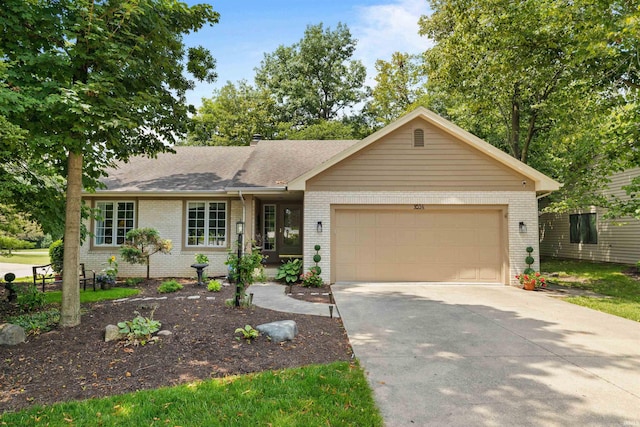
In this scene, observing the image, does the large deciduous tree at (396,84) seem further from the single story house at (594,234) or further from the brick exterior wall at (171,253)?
the brick exterior wall at (171,253)

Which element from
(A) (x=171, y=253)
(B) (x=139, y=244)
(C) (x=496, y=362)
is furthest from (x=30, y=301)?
(C) (x=496, y=362)

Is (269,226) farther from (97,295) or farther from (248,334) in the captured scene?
(248,334)

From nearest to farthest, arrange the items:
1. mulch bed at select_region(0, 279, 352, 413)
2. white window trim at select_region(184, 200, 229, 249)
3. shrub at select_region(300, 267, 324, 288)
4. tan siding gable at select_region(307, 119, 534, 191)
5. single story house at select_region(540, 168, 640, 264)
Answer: mulch bed at select_region(0, 279, 352, 413), shrub at select_region(300, 267, 324, 288), tan siding gable at select_region(307, 119, 534, 191), white window trim at select_region(184, 200, 229, 249), single story house at select_region(540, 168, 640, 264)

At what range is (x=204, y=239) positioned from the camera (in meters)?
11.9

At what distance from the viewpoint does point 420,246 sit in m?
10.7

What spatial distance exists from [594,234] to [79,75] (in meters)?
19.7

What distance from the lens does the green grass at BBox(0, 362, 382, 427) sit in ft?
9.95

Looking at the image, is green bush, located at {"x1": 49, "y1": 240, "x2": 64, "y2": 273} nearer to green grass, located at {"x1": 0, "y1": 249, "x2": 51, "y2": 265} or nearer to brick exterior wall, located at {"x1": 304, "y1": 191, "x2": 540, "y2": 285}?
brick exterior wall, located at {"x1": 304, "y1": 191, "x2": 540, "y2": 285}

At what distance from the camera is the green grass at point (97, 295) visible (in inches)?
311

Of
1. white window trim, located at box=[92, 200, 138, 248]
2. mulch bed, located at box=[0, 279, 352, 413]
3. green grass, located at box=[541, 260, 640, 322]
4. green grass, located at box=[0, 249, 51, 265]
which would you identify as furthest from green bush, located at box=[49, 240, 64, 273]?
green grass, located at box=[541, 260, 640, 322]

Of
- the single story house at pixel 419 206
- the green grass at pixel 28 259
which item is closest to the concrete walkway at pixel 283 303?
the single story house at pixel 419 206

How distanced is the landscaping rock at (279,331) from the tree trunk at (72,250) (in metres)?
2.99

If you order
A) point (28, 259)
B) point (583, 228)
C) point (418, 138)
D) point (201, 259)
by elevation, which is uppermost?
point (418, 138)

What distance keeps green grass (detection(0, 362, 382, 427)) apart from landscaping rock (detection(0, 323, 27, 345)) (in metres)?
2.27
